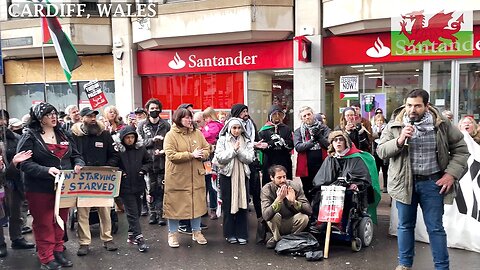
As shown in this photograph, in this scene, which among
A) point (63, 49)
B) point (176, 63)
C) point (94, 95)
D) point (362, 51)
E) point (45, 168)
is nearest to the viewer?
point (45, 168)

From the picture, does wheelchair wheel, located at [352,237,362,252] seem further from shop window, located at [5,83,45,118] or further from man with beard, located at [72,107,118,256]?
shop window, located at [5,83,45,118]

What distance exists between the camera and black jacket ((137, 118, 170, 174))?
22.7ft

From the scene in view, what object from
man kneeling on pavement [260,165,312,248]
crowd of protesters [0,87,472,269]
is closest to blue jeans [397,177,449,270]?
crowd of protesters [0,87,472,269]

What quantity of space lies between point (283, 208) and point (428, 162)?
2028 millimetres

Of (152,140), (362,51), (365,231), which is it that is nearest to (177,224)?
(152,140)

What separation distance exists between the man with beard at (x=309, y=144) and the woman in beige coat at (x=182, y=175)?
1.57 m

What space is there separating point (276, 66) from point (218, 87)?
1.99m

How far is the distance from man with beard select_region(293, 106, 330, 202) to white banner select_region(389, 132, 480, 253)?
6.18 feet

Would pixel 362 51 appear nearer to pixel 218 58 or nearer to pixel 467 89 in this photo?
pixel 467 89

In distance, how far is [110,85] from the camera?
49.1ft

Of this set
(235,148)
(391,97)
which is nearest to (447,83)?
(391,97)

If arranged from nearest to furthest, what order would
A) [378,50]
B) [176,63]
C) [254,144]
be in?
[254,144] < [378,50] < [176,63]

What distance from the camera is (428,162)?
4.18 metres

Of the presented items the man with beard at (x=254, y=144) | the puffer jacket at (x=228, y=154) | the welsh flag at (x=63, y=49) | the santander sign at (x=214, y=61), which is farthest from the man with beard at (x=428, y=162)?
the santander sign at (x=214, y=61)
